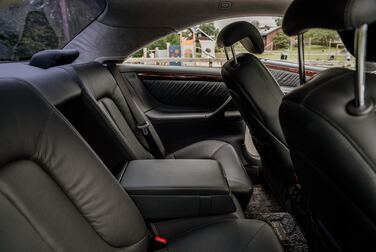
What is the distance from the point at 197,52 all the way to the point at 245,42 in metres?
0.94

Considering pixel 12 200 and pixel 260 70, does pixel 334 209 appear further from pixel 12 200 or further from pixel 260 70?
pixel 260 70

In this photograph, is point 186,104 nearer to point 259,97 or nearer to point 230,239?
point 259,97

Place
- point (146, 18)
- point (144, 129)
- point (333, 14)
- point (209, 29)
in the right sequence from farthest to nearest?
point (209, 29) < point (146, 18) < point (144, 129) < point (333, 14)

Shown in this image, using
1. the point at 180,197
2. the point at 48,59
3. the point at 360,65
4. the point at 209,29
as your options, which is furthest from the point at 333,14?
the point at 209,29

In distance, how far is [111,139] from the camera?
1462mm

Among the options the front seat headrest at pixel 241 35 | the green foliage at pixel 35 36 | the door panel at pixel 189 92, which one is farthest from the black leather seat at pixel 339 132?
the door panel at pixel 189 92

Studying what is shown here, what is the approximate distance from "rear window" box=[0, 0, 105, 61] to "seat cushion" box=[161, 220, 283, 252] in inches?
43.0

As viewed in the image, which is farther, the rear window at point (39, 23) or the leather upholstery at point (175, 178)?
the rear window at point (39, 23)

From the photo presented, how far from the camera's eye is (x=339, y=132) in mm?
609

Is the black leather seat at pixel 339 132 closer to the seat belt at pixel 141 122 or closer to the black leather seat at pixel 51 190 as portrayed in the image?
the black leather seat at pixel 51 190

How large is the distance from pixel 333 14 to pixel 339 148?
8.9 inches

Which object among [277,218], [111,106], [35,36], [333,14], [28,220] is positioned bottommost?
[277,218]

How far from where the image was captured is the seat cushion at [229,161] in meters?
1.47

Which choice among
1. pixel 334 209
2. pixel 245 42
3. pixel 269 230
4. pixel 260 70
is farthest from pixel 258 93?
pixel 334 209
